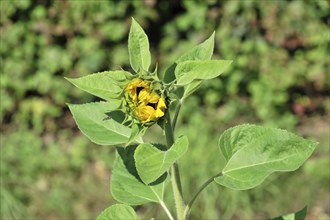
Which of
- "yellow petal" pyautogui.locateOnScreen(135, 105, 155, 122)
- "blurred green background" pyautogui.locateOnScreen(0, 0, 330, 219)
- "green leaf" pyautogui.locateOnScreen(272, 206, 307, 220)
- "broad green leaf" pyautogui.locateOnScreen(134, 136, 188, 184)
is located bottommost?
"blurred green background" pyautogui.locateOnScreen(0, 0, 330, 219)

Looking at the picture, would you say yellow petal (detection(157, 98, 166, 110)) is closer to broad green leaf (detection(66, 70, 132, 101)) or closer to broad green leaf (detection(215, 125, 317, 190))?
A: broad green leaf (detection(66, 70, 132, 101))

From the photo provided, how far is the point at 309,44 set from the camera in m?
4.69

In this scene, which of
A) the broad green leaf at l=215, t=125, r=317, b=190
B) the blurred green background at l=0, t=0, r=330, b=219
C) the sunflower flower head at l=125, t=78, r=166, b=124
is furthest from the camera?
the blurred green background at l=0, t=0, r=330, b=219

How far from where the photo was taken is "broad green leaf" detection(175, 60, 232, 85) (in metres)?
1.20

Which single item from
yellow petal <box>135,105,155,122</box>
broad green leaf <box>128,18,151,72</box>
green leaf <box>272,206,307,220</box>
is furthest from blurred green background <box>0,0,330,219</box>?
yellow petal <box>135,105,155,122</box>

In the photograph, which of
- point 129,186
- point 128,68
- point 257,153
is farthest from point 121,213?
point 128,68

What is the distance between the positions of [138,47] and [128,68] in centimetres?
352

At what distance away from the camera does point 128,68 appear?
4.86m

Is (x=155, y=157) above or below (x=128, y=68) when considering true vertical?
above

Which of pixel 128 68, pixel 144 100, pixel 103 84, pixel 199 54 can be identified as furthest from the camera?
pixel 128 68

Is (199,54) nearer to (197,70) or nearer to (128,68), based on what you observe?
(197,70)

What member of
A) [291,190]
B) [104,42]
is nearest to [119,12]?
[104,42]

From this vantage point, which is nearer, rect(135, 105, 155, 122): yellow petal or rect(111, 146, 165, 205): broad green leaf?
rect(135, 105, 155, 122): yellow petal

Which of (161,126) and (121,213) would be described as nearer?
(161,126)
